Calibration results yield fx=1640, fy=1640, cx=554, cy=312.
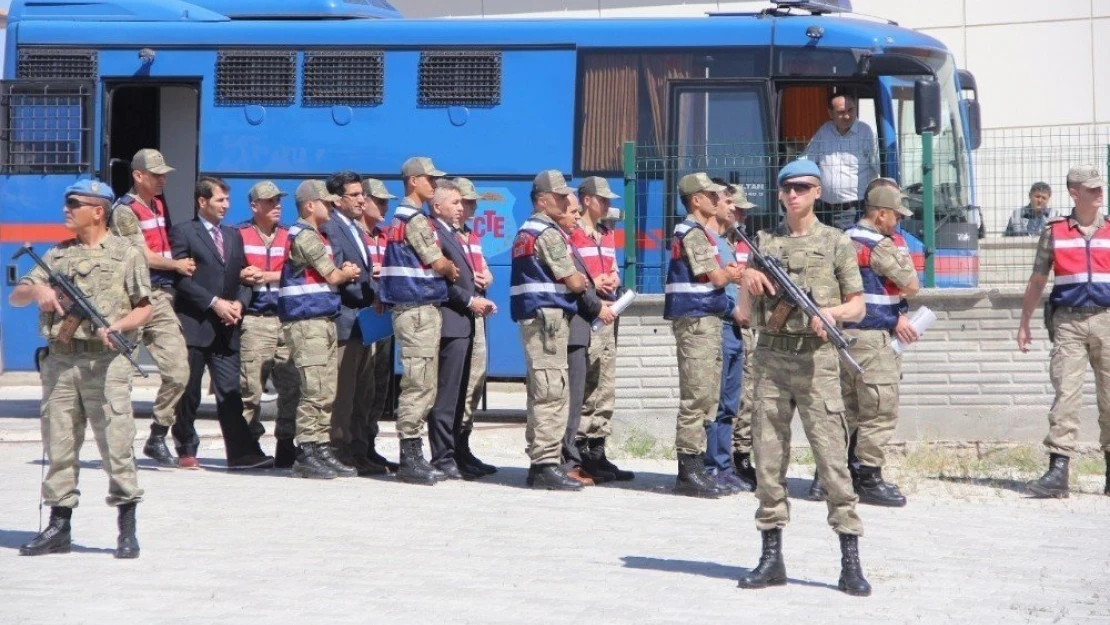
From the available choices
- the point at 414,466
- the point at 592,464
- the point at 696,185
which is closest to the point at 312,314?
the point at 414,466

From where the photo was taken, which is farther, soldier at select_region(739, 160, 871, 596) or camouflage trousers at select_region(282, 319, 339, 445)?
camouflage trousers at select_region(282, 319, 339, 445)

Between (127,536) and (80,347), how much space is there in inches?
37.1

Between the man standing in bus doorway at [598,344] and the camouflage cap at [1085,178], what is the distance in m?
2.90

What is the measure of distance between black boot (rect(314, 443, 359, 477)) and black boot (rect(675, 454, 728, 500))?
2200 millimetres

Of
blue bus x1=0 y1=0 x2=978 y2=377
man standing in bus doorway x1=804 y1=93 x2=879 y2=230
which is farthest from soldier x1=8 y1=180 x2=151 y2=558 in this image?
blue bus x1=0 y1=0 x2=978 y2=377

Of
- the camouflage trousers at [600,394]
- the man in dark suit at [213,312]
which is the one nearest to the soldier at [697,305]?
the camouflage trousers at [600,394]

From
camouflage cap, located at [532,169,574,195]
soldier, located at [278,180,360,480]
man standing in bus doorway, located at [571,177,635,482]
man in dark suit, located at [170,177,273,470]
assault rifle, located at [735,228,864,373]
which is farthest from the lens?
man in dark suit, located at [170,177,273,470]

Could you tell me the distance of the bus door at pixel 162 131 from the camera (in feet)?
51.2

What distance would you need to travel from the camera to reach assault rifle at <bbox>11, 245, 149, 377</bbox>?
7754 mm

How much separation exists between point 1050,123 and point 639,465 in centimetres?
1256

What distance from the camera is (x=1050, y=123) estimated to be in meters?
22.3

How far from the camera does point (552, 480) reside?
10.3 m

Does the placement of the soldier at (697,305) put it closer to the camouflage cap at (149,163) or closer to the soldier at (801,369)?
the soldier at (801,369)

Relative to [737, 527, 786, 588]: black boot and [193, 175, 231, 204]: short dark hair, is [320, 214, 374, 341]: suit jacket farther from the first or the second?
[737, 527, 786, 588]: black boot
